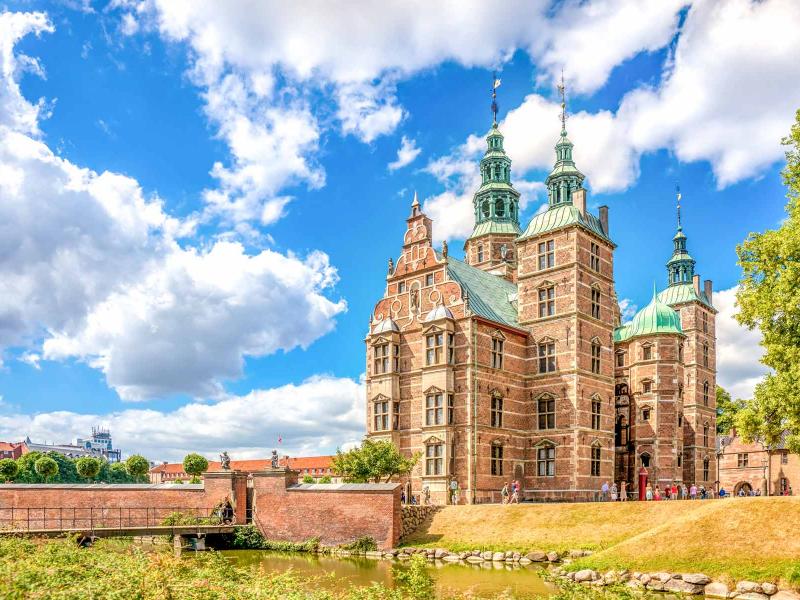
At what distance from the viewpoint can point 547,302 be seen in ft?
150

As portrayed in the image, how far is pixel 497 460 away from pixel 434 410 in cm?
466

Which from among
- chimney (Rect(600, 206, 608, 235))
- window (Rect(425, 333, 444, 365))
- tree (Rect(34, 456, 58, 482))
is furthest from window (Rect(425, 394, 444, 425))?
tree (Rect(34, 456, 58, 482))

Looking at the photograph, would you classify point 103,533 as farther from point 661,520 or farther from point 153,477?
point 153,477

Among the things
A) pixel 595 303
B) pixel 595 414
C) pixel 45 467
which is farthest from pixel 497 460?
pixel 45 467

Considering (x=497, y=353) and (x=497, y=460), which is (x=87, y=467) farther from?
(x=497, y=353)

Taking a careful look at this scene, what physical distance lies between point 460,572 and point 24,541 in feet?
48.9

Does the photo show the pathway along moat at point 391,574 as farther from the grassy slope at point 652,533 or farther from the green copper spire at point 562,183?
the green copper spire at point 562,183

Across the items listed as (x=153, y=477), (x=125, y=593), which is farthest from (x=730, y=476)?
(x=153, y=477)

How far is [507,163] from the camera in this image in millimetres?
62406

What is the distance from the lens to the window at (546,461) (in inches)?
1726

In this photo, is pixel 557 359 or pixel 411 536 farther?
pixel 557 359

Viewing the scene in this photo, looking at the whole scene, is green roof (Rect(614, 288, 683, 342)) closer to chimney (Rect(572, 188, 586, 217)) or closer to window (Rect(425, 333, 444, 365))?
chimney (Rect(572, 188, 586, 217))

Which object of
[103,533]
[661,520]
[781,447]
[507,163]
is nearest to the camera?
[661,520]

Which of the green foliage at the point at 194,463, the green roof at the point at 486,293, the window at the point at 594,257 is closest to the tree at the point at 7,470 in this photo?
the green foliage at the point at 194,463
